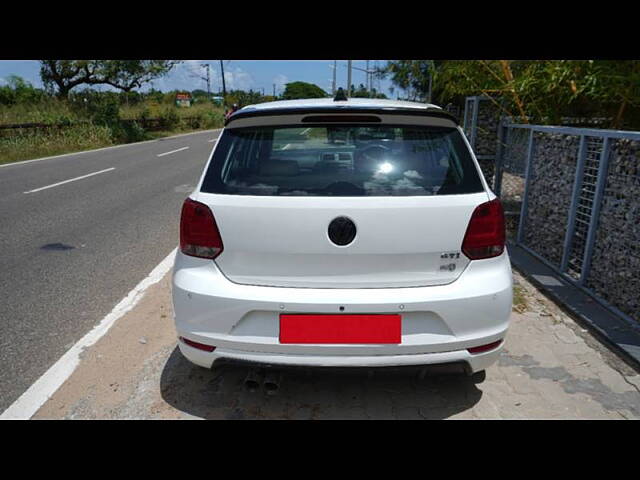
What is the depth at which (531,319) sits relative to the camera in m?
3.68

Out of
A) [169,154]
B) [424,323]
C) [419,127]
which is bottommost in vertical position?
[169,154]

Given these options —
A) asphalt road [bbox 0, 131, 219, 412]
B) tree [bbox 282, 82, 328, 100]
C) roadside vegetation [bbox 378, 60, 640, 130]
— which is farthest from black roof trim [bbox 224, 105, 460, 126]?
tree [bbox 282, 82, 328, 100]

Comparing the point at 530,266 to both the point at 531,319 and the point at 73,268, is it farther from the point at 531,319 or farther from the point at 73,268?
the point at 73,268

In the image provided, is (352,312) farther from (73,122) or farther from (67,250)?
(73,122)

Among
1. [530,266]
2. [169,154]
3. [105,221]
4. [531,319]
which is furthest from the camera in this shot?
[169,154]

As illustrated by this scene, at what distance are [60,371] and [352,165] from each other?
2.21m

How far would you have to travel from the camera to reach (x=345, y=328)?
7.27 feet

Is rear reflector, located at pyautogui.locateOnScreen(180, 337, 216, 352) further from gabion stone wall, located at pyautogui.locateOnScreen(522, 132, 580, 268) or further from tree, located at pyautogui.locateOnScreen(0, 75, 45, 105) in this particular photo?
tree, located at pyautogui.locateOnScreen(0, 75, 45, 105)

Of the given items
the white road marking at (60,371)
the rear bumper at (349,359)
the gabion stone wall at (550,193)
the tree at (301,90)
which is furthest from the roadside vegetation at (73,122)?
the tree at (301,90)

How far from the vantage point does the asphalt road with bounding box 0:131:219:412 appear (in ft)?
11.1

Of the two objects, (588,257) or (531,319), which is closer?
(531,319)

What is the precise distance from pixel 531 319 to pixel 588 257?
0.85m

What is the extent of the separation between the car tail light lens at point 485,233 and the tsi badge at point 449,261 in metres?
0.05
